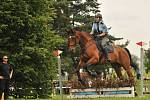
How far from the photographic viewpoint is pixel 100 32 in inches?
815

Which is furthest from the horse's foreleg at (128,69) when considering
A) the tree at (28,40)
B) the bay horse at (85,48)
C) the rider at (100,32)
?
the tree at (28,40)

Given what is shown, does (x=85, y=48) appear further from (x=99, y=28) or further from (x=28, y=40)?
(x=28, y=40)

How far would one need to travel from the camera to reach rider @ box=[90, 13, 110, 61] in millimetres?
20641

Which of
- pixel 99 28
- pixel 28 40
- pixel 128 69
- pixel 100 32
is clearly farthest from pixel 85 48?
pixel 28 40

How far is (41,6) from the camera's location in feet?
107

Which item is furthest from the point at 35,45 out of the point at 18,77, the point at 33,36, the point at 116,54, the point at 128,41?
the point at 128,41

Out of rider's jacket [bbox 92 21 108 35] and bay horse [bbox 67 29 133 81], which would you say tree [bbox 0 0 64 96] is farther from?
rider's jacket [bbox 92 21 108 35]

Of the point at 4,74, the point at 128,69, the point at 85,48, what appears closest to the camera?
the point at 4,74

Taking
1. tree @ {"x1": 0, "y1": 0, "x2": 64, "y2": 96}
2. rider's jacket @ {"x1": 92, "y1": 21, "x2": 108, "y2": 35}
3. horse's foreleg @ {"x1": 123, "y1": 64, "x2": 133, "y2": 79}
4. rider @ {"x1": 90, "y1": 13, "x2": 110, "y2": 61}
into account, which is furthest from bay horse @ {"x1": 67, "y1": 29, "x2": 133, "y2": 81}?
tree @ {"x1": 0, "y1": 0, "x2": 64, "y2": 96}

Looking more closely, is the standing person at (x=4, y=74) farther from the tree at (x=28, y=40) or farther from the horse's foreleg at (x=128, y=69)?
the tree at (x=28, y=40)

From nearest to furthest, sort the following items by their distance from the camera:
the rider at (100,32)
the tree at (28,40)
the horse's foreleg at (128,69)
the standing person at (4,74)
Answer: the standing person at (4,74)
the rider at (100,32)
the horse's foreleg at (128,69)
the tree at (28,40)

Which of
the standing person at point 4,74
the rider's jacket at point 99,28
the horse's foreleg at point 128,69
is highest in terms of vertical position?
the rider's jacket at point 99,28

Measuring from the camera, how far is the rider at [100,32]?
20.6 meters

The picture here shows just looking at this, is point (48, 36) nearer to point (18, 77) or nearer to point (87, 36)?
point (18, 77)
